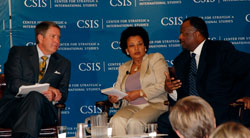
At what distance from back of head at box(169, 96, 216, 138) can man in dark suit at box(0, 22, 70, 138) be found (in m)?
2.09

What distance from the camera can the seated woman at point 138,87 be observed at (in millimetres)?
4316

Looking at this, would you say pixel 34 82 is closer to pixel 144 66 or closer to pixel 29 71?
pixel 29 71

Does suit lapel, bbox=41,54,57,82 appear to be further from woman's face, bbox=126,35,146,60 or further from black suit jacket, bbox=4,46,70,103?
woman's face, bbox=126,35,146,60

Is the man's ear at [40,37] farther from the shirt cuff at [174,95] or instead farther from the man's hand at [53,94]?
the shirt cuff at [174,95]

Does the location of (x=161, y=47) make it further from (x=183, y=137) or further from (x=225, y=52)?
(x=183, y=137)

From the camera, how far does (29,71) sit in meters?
4.45

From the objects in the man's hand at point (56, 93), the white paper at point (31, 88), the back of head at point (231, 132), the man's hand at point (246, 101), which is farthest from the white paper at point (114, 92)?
the back of head at point (231, 132)

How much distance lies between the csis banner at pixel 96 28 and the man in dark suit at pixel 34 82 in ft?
2.75

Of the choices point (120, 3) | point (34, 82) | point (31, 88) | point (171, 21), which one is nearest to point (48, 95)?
point (31, 88)

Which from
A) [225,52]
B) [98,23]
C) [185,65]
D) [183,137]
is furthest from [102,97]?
[183,137]

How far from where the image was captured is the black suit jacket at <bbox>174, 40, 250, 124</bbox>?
12.7ft

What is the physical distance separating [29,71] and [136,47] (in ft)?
4.54

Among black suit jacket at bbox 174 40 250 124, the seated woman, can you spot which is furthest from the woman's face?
black suit jacket at bbox 174 40 250 124

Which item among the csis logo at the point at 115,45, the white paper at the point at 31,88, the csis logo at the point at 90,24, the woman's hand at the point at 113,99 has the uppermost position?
the csis logo at the point at 90,24
